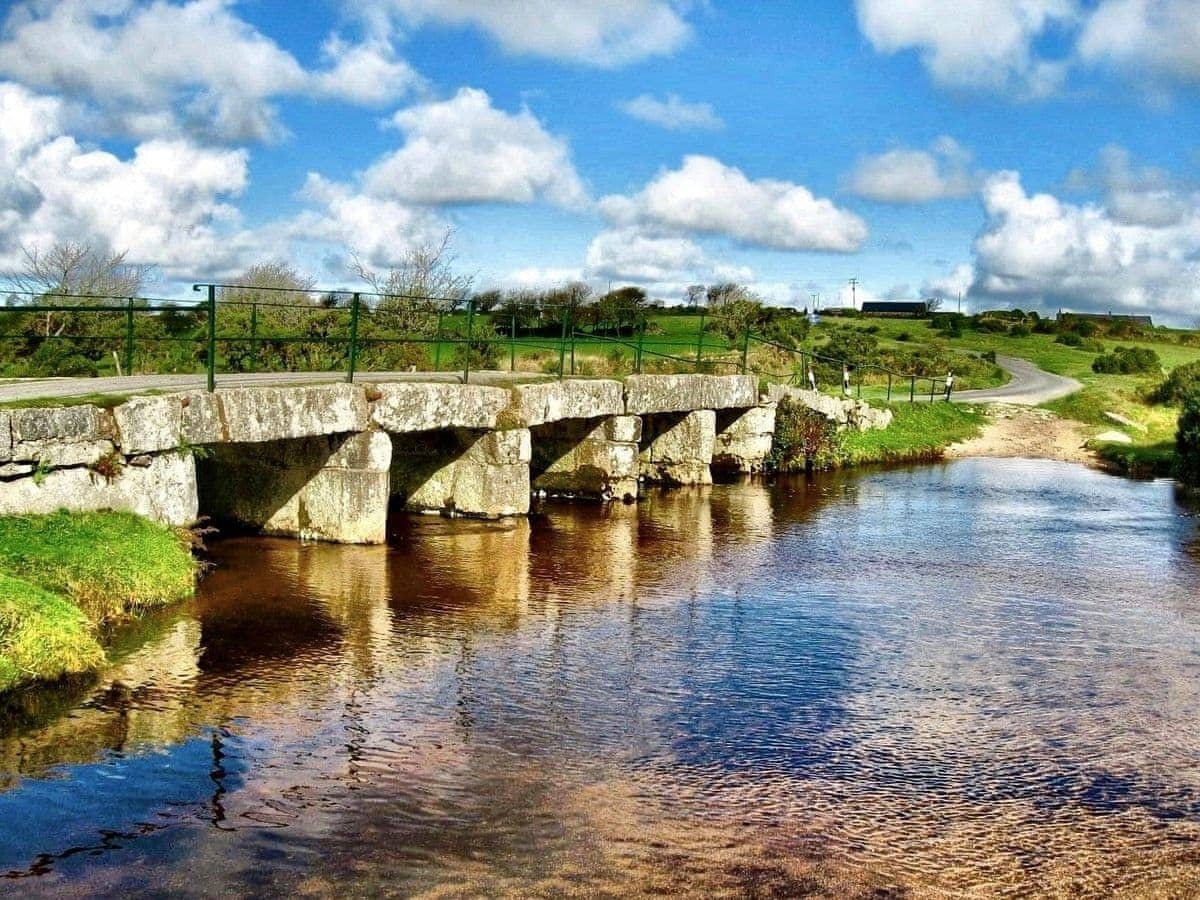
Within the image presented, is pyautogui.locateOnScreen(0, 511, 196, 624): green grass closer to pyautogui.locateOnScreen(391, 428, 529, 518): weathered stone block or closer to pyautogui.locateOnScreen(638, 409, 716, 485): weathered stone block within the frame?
pyautogui.locateOnScreen(391, 428, 529, 518): weathered stone block

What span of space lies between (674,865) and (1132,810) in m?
2.93

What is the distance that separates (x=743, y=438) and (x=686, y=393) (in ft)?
11.4

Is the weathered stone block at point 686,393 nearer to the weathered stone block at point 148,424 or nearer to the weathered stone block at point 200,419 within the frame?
the weathered stone block at point 200,419

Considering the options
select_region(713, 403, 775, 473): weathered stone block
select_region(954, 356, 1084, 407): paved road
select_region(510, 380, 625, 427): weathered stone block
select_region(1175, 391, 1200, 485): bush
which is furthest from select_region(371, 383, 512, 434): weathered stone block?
select_region(954, 356, 1084, 407): paved road

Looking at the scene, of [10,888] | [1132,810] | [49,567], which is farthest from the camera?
[49,567]

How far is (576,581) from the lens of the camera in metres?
13.9

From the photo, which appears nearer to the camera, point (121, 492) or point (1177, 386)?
point (121, 492)

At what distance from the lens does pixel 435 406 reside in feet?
52.9

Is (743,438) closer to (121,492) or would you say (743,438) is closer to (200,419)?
(200,419)

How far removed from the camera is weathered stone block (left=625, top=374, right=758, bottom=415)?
2069 cm

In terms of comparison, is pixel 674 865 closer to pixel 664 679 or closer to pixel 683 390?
pixel 664 679

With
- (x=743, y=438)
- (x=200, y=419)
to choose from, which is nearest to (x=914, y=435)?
(x=743, y=438)

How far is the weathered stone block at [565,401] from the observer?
17609mm

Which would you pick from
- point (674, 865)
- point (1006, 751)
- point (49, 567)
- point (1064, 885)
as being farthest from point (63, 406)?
point (1064, 885)
